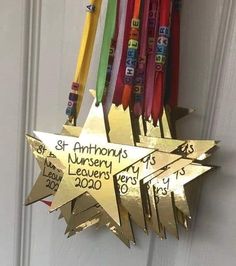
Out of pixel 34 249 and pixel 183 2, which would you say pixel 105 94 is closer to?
pixel 183 2

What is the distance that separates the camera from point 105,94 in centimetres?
47

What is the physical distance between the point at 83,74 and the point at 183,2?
13 centimetres

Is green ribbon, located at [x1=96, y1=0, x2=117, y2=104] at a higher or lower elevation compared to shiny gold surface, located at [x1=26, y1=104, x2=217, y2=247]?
higher

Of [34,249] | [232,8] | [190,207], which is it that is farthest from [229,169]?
[34,249]

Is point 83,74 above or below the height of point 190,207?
above

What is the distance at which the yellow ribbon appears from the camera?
0.45 m

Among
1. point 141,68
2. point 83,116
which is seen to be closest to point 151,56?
point 141,68

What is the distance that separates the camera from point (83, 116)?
0.52 meters

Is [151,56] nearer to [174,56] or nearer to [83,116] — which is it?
[174,56]

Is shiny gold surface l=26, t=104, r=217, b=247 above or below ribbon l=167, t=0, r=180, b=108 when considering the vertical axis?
below

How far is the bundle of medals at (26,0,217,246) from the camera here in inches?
17.1

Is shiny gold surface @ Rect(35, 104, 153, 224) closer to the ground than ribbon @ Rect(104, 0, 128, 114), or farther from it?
closer to the ground

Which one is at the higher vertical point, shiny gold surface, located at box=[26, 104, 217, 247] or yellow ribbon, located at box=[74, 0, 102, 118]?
yellow ribbon, located at box=[74, 0, 102, 118]

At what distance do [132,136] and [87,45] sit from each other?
108 millimetres
